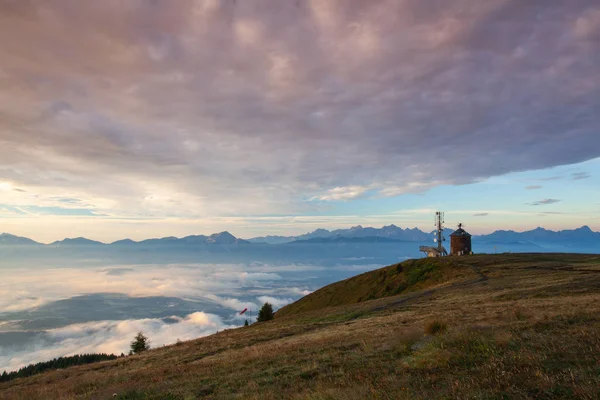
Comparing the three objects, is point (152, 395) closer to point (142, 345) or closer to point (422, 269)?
point (142, 345)

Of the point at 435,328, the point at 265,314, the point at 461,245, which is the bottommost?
the point at 265,314

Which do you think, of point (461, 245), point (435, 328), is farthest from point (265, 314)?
point (461, 245)

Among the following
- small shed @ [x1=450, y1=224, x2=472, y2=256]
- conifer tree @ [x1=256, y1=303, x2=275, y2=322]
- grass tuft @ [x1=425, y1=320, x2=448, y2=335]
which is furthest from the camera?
small shed @ [x1=450, y1=224, x2=472, y2=256]

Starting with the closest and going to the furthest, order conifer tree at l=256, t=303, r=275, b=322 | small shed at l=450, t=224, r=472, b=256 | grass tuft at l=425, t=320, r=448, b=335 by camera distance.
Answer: grass tuft at l=425, t=320, r=448, b=335 < conifer tree at l=256, t=303, r=275, b=322 < small shed at l=450, t=224, r=472, b=256

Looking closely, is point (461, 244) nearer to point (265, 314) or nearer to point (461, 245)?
point (461, 245)

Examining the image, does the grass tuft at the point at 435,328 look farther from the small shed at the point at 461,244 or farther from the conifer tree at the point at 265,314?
the small shed at the point at 461,244

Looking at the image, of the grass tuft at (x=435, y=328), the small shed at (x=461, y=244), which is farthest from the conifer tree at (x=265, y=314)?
the small shed at (x=461, y=244)

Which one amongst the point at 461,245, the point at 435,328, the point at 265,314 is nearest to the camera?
the point at 435,328

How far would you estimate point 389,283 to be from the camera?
A: 69.1 meters

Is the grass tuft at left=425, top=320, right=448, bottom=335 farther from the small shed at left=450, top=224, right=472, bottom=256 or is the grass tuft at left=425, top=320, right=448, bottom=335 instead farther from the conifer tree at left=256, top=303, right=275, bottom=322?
the small shed at left=450, top=224, right=472, bottom=256

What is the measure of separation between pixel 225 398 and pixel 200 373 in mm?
6320

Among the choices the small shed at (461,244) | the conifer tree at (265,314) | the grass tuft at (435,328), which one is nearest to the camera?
the grass tuft at (435,328)

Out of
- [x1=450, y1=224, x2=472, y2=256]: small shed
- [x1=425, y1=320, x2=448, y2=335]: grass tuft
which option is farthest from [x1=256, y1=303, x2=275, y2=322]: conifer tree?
[x1=450, y1=224, x2=472, y2=256]: small shed

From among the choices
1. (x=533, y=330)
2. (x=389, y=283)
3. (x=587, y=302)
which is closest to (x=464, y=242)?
(x=389, y=283)
